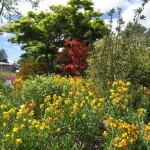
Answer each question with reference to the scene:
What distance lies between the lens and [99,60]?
12.0m

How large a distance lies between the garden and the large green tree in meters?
0.07

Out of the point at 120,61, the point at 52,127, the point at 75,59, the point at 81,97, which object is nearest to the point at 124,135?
the point at 52,127

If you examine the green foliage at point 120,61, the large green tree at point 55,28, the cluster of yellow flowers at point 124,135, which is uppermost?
the large green tree at point 55,28

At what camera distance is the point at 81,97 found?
871cm

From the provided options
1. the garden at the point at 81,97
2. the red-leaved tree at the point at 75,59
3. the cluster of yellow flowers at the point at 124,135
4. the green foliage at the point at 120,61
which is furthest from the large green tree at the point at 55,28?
the cluster of yellow flowers at the point at 124,135

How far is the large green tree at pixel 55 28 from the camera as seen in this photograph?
22781mm

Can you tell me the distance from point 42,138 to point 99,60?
6.03 m

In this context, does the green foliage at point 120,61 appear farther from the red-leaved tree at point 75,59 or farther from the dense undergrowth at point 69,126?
the red-leaved tree at point 75,59

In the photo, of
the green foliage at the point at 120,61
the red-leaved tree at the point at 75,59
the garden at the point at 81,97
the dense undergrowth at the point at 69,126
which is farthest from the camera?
the red-leaved tree at the point at 75,59

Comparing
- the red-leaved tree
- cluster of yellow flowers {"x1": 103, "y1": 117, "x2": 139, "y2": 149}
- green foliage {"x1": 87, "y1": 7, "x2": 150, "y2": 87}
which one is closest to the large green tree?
the red-leaved tree

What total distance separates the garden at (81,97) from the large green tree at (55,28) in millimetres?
67

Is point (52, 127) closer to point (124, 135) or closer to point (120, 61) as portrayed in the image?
point (124, 135)

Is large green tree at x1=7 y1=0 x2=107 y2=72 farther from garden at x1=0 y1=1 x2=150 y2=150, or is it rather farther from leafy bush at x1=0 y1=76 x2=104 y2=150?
leafy bush at x1=0 y1=76 x2=104 y2=150

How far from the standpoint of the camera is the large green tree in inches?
897
